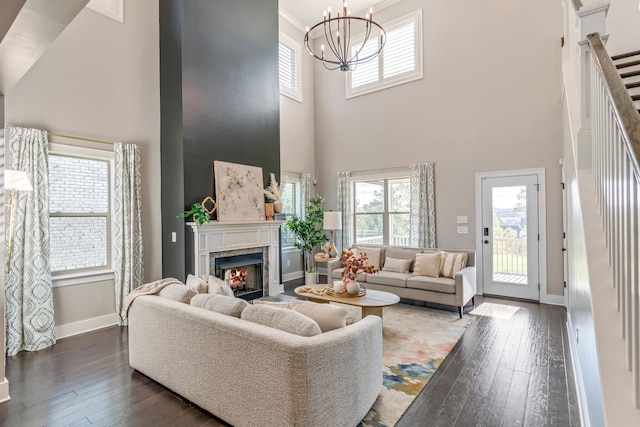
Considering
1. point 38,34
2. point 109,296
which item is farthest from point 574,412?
point 109,296

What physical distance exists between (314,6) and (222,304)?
22.1ft

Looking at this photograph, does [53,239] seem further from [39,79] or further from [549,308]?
[549,308]

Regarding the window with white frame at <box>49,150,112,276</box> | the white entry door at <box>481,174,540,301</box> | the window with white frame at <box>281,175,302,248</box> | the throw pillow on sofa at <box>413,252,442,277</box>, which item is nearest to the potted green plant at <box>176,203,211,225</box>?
the window with white frame at <box>49,150,112,276</box>

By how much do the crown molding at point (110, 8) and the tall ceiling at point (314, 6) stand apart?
341 centimetres

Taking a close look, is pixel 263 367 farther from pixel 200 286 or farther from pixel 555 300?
pixel 555 300

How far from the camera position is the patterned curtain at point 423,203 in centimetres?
638

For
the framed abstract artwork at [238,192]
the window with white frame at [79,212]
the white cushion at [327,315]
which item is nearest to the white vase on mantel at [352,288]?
the white cushion at [327,315]

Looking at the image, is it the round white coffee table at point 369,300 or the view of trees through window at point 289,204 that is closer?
the round white coffee table at point 369,300

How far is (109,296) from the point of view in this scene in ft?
14.9

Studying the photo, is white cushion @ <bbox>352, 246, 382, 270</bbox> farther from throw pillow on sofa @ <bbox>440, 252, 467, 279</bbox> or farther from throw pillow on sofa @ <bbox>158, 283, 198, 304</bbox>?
throw pillow on sofa @ <bbox>158, 283, 198, 304</bbox>

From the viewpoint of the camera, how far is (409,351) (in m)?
3.55

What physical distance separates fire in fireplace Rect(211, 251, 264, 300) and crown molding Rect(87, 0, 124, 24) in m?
3.62

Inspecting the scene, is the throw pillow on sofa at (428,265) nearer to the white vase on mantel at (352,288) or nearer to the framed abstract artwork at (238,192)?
the white vase on mantel at (352,288)

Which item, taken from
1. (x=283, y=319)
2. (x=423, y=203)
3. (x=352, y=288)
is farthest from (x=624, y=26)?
(x=283, y=319)
